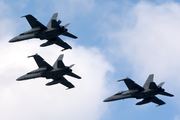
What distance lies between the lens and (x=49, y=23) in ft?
233

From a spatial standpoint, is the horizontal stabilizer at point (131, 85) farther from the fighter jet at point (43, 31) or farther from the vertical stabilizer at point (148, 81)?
the fighter jet at point (43, 31)

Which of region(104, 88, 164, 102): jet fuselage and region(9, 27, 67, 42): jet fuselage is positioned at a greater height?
region(9, 27, 67, 42): jet fuselage

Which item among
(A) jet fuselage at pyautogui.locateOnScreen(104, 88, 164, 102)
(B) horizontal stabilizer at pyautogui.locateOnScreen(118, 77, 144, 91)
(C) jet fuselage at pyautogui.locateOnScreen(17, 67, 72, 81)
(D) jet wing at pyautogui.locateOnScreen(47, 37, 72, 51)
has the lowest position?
(A) jet fuselage at pyautogui.locateOnScreen(104, 88, 164, 102)

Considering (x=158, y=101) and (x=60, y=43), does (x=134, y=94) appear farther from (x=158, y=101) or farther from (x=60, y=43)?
(x=60, y=43)

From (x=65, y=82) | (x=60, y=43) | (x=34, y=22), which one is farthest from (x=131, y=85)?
(x=34, y=22)

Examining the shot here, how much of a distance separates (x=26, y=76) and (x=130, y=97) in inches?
872

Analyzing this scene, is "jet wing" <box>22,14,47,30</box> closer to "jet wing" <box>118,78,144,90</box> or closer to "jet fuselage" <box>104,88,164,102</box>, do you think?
"jet wing" <box>118,78,144,90</box>

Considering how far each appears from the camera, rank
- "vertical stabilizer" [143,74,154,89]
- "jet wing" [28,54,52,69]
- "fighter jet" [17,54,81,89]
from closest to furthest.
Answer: "fighter jet" [17,54,81,89] < "jet wing" [28,54,52,69] < "vertical stabilizer" [143,74,154,89]

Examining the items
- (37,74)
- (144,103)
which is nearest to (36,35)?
(37,74)

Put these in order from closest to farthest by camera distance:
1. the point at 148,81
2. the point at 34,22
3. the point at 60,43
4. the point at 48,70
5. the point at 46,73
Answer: the point at 48,70 < the point at 46,73 < the point at 34,22 < the point at 148,81 < the point at 60,43

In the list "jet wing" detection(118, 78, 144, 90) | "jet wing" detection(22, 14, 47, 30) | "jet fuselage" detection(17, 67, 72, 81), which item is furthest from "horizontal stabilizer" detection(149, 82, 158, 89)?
"jet wing" detection(22, 14, 47, 30)

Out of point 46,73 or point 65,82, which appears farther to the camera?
point 65,82

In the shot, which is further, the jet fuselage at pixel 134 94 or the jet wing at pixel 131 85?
the jet wing at pixel 131 85

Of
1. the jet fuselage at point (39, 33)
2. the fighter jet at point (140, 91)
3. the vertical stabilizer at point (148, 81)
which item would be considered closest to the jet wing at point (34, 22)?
the jet fuselage at point (39, 33)
